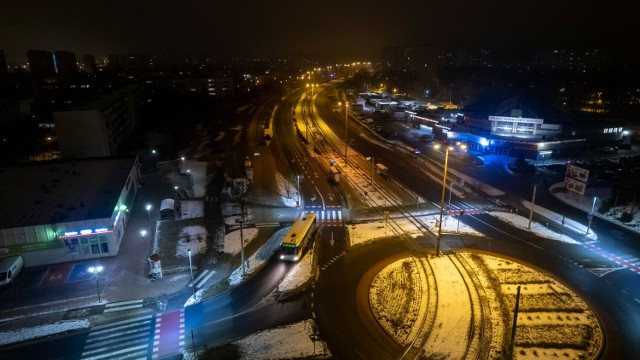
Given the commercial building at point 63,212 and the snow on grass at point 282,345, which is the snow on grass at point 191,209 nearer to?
the commercial building at point 63,212

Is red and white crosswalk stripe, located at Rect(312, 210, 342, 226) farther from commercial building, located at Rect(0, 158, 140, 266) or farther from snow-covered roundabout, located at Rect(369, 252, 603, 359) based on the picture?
commercial building, located at Rect(0, 158, 140, 266)

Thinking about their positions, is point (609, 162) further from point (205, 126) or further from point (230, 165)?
point (205, 126)

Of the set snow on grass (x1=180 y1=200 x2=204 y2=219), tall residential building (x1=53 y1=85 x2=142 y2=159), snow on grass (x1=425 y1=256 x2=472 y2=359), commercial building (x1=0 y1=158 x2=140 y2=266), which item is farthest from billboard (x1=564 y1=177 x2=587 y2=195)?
tall residential building (x1=53 y1=85 x2=142 y2=159)

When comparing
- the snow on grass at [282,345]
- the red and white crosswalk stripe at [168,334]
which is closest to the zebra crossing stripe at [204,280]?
the red and white crosswalk stripe at [168,334]

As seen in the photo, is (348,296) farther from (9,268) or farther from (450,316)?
(9,268)

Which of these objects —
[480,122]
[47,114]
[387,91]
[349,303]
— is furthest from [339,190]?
[387,91]
